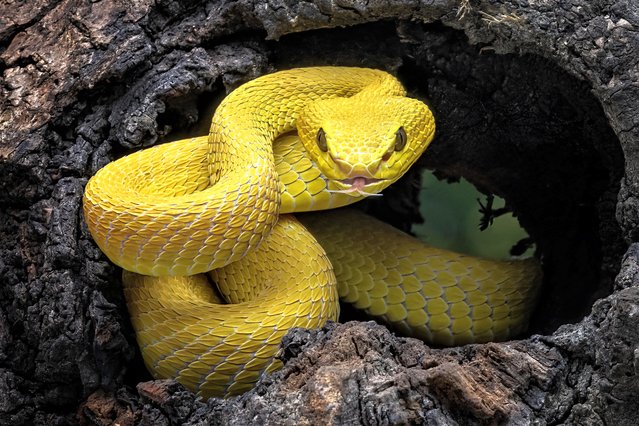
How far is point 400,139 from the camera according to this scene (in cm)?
367

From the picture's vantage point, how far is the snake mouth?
138 inches

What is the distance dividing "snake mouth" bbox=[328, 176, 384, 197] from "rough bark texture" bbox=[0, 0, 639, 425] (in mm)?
763

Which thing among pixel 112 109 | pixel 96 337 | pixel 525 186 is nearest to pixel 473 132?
pixel 525 186

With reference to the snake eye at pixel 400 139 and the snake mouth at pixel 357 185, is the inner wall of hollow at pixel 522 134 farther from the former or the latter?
the snake mouth at pixel 357 185

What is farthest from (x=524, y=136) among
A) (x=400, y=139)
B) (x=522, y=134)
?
(x=400, y=139)

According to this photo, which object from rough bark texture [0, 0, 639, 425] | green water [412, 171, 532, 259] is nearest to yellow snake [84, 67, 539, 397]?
rough bark texture [0, 0, 639, 425]

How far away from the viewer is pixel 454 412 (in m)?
2.74

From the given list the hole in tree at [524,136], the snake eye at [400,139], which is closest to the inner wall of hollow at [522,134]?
the hole in tree at [524,136]

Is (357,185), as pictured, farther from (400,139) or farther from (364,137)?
(400,139)

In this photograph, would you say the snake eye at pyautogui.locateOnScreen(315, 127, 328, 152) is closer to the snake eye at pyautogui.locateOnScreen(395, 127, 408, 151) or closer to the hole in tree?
the snake eye at pyautogui.locateOnScreen(395, 127, 408, 151)

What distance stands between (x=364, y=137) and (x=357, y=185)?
9.8 inches

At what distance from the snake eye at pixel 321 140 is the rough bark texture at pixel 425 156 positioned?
2.07ft

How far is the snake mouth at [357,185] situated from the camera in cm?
351

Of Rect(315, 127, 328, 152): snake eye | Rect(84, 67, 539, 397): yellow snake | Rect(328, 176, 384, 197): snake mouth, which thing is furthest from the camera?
Rect(315, 127, 328, 152): snake eye
